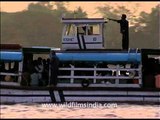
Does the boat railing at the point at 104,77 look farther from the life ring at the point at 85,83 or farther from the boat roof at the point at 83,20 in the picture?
the boat roof at the point at 83,20

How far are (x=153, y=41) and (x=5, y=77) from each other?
55.0 metres

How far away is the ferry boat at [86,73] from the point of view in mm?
14547

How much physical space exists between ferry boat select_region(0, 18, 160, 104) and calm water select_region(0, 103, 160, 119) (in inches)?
15.8

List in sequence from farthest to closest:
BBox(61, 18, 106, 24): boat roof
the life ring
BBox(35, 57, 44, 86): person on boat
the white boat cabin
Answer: BBox(61, 18, 106, 24): boat roof
the white boat cabin
BBox(35, 57, 44, 86): person on boat
the life ring

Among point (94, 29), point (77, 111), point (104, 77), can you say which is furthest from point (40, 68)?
point (77, 111)

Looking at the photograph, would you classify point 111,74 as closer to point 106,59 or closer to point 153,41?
point 106,59

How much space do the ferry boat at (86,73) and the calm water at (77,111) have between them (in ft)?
1.32

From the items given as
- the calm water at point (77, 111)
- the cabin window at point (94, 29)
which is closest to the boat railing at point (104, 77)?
the calm water at point (77, 111)

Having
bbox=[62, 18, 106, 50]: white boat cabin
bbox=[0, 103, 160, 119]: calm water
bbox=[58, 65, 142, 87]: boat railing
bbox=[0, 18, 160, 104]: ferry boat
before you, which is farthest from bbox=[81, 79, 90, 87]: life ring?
bbox=[62, 18, 106, 50]: white boat cabin

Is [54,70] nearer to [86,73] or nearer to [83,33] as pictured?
[86,73]

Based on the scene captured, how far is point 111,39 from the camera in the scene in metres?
67.4

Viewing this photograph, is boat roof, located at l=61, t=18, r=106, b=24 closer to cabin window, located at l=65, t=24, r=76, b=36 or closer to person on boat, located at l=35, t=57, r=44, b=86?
cabin window, located at l=65, t=24, r=76, b=36

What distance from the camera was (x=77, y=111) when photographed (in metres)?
13.3

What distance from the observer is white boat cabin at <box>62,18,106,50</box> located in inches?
617
